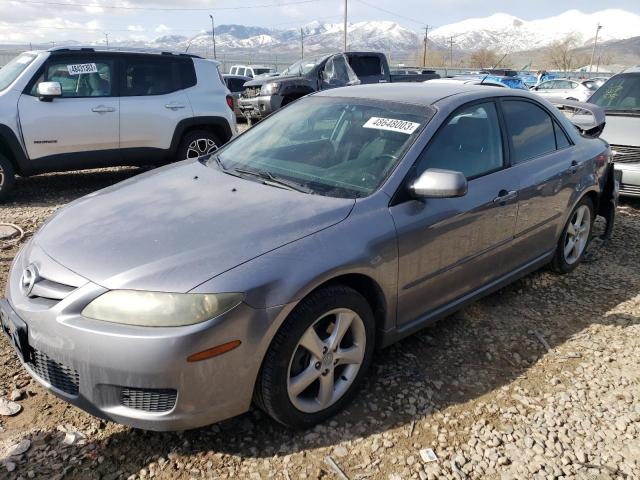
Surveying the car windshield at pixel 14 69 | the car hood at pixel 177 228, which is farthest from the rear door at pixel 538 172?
the car windshield at pixel 14 69

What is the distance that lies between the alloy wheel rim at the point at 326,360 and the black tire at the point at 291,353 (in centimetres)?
3

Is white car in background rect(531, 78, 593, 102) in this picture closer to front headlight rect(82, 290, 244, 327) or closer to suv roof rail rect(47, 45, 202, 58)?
→ suv roof rail rect(47, 45, 202, 58)

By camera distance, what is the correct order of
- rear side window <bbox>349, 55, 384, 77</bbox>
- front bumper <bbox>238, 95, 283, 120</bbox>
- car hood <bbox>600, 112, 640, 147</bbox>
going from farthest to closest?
rear side window <bbox>349, 55, 384, 77</bbox>
front bumper <bbox>238, 95, 283, 120</bbox>
car hood <bbox>600, 112, 640, 147</bbox>

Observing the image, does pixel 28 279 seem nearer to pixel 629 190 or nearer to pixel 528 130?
pixel 528 130

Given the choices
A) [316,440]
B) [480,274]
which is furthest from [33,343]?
[480,274]

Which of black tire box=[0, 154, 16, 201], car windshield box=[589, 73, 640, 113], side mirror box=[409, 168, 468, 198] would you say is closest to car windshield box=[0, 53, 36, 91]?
black tire box=[0, 154, 16, 201]

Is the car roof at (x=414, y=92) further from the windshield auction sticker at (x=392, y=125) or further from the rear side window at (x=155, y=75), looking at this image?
the rear side window at (x=155, y=75)

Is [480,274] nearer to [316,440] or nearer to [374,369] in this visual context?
[374,369]

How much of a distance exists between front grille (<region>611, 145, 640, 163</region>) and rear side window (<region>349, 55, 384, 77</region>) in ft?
28.7

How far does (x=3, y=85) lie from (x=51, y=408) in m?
4.95

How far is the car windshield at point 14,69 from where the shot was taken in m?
6.17

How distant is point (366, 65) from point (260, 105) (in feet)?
10.7

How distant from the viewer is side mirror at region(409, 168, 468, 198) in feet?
8.77

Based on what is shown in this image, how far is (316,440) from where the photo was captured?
2.49 metres
